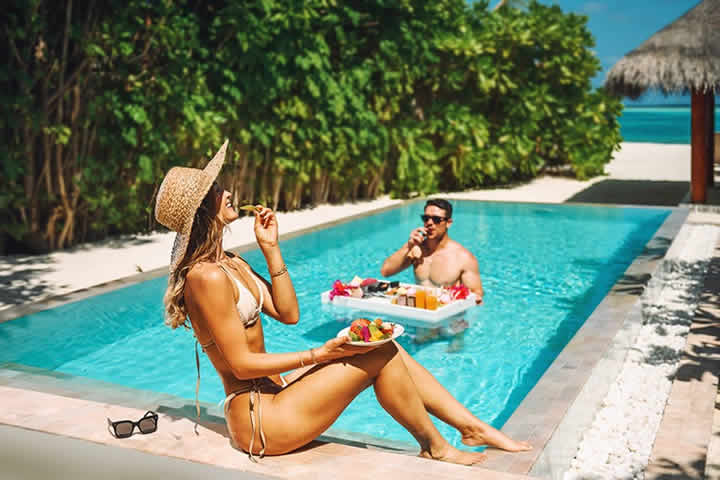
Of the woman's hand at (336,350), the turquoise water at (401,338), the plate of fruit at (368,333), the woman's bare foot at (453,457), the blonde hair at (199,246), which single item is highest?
the blonde hair at (199,246)

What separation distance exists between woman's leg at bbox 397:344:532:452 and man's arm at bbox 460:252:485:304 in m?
2.83

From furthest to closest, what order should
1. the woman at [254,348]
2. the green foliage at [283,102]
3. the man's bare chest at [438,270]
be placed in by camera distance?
the green foliage at [283,102] < the man's bare chest at [438,270] < the woman at [254,348]

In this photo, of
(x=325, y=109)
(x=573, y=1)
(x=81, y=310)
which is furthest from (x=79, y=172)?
(x=573, y=1)

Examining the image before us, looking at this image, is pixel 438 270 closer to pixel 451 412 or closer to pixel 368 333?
pixel 451 412

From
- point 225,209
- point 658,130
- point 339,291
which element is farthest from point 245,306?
point 658,130

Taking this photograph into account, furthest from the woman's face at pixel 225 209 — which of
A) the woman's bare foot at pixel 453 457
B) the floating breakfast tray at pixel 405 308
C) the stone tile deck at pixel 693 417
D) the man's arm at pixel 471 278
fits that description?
the man's arm at pixel 471 278

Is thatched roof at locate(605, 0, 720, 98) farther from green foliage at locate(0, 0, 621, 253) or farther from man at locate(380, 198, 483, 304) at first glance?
man at locate(380, 198, 483, 304)

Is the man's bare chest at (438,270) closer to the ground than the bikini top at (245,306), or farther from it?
closer to the ground

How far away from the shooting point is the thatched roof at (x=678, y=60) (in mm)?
11195

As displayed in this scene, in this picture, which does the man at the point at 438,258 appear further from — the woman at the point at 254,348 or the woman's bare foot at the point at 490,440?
the woman at the point at 254,348

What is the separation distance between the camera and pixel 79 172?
31.0 ft

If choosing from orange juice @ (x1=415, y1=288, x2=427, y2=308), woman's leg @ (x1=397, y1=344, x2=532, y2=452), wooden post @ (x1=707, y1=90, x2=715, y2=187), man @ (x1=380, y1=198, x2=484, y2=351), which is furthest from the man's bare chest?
wooden post @ (x1=707, y1=90, x2=715, y2=187)

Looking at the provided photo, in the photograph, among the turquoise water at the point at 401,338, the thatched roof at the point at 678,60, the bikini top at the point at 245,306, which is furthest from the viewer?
the thatched roof at the point at 678,60

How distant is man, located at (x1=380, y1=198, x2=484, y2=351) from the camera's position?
20.7ft
